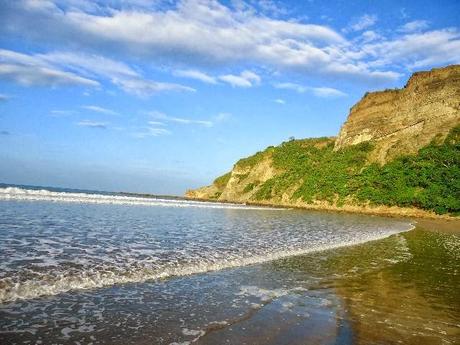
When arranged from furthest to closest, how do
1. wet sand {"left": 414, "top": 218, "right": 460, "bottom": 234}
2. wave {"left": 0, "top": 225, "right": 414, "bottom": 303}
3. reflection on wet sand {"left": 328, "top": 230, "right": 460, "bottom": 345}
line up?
1. wet sand {"left": 414, "top": 218, "right": 460, "bottom": 234}
2. wave {"left": 0, "top": 225, "right": 414, "bottom": 303}
3. reflection on wet sand {"left": 328, "top": 230, "right": 460, "bottom": 345}

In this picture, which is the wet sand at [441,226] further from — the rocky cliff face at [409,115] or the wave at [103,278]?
the wave at [103,278]

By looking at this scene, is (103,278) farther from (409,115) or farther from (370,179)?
(409,115)

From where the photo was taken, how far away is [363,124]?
63531mm

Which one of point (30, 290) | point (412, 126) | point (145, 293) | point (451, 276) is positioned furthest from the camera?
point (412, 126)

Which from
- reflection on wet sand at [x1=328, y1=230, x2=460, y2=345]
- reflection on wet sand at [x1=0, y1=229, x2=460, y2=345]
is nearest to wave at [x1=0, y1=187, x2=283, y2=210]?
reflection on wet sand at [x1=0, y1=229, x2=460, y2=345]

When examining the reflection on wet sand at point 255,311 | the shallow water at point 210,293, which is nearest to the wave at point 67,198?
the shallow water at point 210,293

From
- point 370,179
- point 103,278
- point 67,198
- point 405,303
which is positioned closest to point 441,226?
point 370,179

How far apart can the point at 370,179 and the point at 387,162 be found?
4.57 metres

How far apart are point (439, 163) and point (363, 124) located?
23170 millimetres

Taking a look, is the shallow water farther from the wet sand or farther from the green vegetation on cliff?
the green vegetation on cliff

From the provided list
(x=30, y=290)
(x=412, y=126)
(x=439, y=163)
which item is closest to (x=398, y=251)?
(x=30, y=290)

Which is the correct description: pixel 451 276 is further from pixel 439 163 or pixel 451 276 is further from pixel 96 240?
pixel 439 163

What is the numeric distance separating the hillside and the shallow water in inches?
1250

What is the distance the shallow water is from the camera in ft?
15.9
